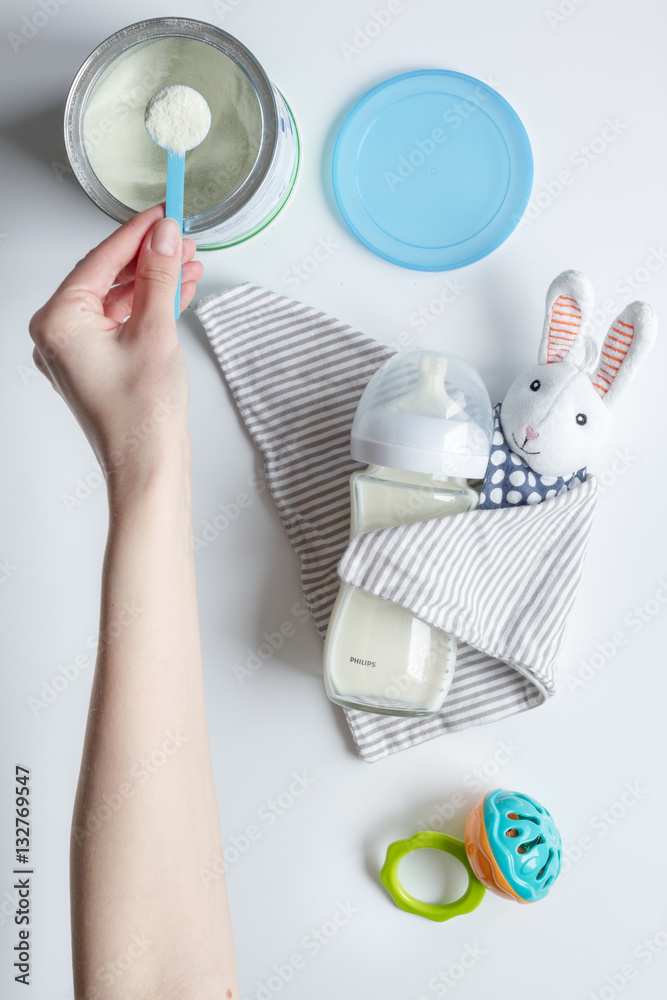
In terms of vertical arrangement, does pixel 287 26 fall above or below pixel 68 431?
above

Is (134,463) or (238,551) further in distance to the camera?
(238,551)

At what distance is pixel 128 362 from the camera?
19.5 inches

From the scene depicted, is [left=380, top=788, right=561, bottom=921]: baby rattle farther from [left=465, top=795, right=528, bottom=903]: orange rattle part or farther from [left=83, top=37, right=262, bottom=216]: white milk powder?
[left=83, top=37, right=262, bottom=216]: white milk powder

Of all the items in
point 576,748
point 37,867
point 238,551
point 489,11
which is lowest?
point 37,867

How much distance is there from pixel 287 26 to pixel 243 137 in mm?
157

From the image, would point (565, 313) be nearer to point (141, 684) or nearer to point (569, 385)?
point (569, 385)

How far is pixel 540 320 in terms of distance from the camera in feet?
2.13

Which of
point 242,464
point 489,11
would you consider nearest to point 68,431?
point 242,464

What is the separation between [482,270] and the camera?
65 cm

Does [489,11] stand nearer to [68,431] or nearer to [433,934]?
[68,431]

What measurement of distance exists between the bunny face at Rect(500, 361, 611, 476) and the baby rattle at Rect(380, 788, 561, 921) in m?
0.29

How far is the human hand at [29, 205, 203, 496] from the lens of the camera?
49 centimetres

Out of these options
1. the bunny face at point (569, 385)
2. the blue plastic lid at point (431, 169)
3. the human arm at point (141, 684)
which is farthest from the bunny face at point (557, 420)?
the human arm at point (141, 684)

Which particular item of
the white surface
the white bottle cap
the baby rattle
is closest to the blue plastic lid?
the white surface
